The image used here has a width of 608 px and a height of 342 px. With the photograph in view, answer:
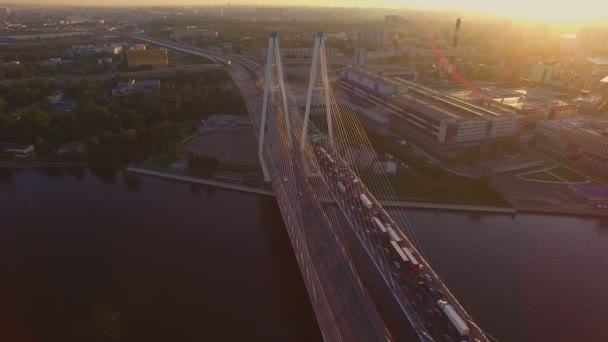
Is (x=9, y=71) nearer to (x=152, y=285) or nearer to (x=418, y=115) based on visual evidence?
(x=152, y=285)

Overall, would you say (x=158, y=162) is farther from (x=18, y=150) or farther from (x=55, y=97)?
(x=55, y=97)

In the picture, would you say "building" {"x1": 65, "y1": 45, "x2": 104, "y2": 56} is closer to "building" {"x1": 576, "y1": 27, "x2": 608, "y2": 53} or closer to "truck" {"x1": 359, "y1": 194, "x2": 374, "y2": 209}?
"truck" {"x1": 359, "y1": 194, "x2": 374, "y2": 209}

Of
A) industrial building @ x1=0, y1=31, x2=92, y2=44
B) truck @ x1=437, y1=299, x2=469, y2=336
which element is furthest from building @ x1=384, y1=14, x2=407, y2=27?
truck @ x1=437, y1=299, x2=469, y2=336

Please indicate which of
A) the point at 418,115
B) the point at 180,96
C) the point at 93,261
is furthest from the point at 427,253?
the point at 180,96

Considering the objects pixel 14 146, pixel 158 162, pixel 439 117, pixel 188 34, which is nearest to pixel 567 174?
pixel 439 117

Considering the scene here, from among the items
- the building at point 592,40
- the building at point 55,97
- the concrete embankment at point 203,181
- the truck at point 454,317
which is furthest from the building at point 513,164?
the building at point 592,40

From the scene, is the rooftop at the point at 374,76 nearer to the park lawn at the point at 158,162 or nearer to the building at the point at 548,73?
the park lawn at the point at 158,162
